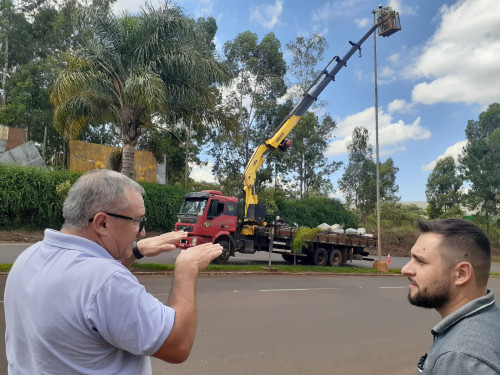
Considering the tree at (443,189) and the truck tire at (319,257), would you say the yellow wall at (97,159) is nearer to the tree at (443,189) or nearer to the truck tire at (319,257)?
the truck tire at (319,257)

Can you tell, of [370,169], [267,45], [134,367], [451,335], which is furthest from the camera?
[370,169]

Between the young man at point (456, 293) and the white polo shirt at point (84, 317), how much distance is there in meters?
0.97

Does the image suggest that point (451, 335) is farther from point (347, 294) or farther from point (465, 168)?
point (465, 168)

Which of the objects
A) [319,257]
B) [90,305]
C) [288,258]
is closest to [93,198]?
[90,305]

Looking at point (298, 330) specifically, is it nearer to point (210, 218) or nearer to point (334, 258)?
point (210, 218)

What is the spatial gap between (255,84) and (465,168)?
2113cm

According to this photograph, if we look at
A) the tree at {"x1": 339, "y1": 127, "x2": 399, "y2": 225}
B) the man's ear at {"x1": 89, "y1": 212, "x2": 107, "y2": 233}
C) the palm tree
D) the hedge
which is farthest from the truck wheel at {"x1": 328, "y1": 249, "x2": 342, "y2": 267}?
the tree at {"x1": 339, "y1": 127, "x2": 399, "y2": 225}

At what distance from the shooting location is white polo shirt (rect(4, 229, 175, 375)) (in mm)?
1384

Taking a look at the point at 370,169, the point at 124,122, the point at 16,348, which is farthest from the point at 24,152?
the point at 370,169

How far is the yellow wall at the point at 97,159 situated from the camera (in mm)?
23000

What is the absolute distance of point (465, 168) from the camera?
123 ft

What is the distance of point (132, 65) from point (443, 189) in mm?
35172

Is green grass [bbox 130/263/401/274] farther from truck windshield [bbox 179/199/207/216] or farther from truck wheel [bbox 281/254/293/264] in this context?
truck wheel [bbox 281/254/293/264]

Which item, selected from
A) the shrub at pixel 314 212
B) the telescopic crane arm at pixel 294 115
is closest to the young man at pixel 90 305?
the telescopic crane arm at pixel 294 115
